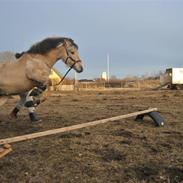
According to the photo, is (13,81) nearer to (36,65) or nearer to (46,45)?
(36,65)

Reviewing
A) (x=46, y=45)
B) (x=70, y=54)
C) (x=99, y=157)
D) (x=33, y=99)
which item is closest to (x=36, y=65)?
(x=46, y=45)

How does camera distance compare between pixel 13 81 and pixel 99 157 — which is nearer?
pixel 99 157

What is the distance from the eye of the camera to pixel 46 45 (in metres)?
9.42

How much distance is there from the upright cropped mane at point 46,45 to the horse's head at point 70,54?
57 mm

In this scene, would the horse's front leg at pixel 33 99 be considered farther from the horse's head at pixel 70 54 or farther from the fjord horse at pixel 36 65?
the horse's head at pixel 70 54

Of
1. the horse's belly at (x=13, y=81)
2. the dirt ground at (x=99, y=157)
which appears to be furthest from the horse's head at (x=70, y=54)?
the dirt ground at (x=99, y=157)

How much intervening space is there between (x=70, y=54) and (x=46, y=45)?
23.5 inches

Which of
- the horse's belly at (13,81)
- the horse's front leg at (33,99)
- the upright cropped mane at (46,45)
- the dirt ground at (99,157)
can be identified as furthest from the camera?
the horse's front leg at (33,99)

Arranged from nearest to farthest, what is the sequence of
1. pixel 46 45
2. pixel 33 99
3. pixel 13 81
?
pixel 13 81, pixel 46 45, pixel 33 99

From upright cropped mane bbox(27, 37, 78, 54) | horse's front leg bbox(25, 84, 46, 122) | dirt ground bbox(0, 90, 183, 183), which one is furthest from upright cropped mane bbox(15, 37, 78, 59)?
dirt ground bbox(0, 90, 183, 183)

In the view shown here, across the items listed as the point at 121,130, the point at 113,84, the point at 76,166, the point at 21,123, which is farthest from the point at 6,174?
the point at 113,84

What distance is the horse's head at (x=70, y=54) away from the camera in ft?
31.0

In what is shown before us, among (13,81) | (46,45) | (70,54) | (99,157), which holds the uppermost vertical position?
(46,45)

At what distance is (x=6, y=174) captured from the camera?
5.82m
